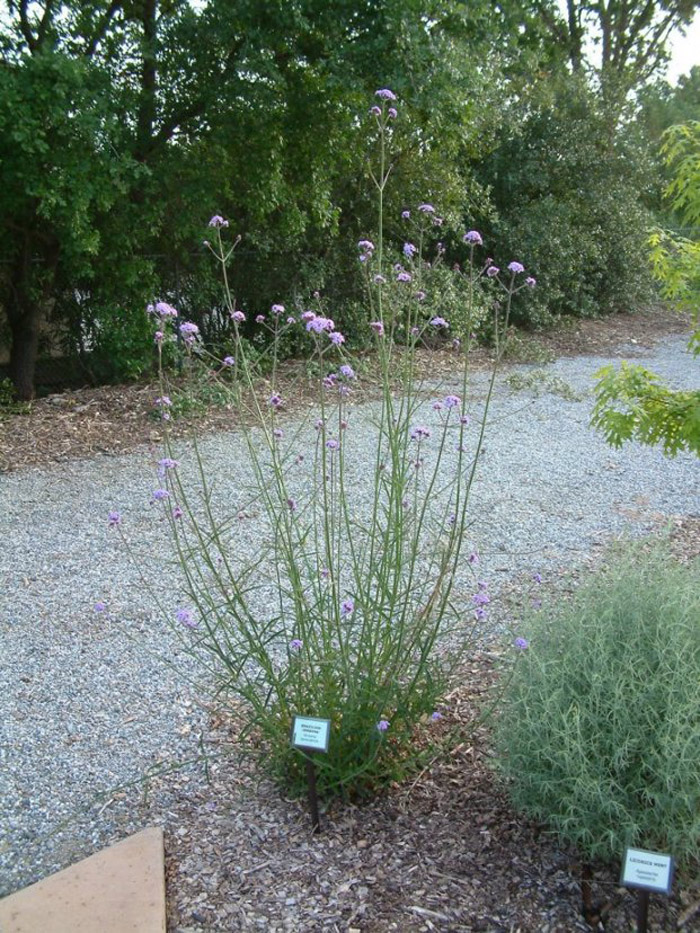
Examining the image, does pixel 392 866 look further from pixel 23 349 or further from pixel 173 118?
pixel 23 349

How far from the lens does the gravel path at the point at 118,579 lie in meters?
2.64

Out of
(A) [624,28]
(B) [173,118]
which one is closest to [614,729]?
(B) [173,118]

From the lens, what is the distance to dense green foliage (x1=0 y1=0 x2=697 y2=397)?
6461mm

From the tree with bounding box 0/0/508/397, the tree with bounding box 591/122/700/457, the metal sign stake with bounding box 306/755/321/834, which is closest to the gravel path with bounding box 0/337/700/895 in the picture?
the metal sign stake with bounding box 306/755/321/834

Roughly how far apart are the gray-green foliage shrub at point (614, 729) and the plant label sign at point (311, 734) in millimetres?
453

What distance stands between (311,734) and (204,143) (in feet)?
21.3

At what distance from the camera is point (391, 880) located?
218 cm

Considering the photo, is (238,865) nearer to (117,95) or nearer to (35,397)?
(117,95)

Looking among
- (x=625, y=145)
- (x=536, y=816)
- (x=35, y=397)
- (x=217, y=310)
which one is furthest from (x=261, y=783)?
(x=625, y=145)

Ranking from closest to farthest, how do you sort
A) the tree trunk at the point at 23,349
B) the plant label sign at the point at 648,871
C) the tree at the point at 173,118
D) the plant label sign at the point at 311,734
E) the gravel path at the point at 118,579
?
the plant label sign at the point at 648,871
the plant label sign at the point at 311,734
the gravel path at the point at 118,579
the tree at the point at 173,118
the tree trunk at the point at 23,349

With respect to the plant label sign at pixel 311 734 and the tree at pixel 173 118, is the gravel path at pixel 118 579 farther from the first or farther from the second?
the tree at pixel 173 118

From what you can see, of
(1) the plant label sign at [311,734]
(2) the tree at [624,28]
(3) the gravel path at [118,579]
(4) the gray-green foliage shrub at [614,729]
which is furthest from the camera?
(2) the tree at [624,28]

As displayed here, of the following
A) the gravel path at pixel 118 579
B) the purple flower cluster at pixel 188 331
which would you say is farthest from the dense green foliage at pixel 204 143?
the purple flower cluster at pixel 188 331

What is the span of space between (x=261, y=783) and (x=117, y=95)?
19.0 feet
